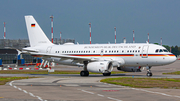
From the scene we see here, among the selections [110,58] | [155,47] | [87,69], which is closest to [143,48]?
[155,47]

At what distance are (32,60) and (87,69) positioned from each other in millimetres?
72929

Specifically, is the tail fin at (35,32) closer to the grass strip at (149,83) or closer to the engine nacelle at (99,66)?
the engine nacelle at (99,66)

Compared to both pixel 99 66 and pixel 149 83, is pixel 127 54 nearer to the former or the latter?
pixel 99 66

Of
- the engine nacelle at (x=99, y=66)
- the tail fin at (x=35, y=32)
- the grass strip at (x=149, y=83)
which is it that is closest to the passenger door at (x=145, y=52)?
the engine nacelle at (x=99, y=66)

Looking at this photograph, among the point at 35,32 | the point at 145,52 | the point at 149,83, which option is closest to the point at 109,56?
the point at 145,52

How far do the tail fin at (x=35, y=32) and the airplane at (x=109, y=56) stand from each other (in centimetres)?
196

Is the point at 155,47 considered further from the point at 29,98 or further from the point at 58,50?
the point at 29,98

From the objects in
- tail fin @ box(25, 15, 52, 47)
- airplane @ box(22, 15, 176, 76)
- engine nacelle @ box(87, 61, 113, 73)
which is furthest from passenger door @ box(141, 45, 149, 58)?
tail fin @ box(25, 15, 52, 47)

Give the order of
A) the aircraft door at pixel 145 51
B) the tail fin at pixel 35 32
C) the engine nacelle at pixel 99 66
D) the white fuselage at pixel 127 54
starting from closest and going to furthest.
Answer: the engine nacelle at pixel 99 66, the white fuselage at pixel 127 54, the aircraft door at pixel 145 51, the tail fin at pixel 35 32

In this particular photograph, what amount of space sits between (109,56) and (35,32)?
14.5 metres

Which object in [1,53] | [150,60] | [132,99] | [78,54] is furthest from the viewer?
[1,53]

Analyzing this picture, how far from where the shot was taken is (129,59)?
119 ft

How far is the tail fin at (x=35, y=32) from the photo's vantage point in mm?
44781

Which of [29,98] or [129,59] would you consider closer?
[29,98]
